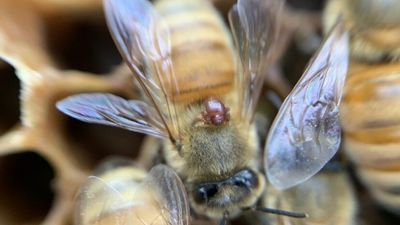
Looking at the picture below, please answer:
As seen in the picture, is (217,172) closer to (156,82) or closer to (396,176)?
(156,82)

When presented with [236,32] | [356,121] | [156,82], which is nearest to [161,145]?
[156,82]

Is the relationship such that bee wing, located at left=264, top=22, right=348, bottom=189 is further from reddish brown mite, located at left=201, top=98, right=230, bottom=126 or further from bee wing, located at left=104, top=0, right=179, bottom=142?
bee wing, located at left=104, top=0, right=179, bottom=142

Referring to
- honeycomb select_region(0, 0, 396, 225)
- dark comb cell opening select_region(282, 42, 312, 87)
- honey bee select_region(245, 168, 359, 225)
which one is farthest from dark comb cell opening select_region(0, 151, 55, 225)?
dark comb cell opening select_region(282, 42, 312, 87)

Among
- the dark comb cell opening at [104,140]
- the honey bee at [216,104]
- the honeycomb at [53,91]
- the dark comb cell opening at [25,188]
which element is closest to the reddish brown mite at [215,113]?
the honey bee at [216,104]

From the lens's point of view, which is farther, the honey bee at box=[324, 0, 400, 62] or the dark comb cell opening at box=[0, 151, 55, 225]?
the dark comb cell opening at box=[0, 151, 55, 225]

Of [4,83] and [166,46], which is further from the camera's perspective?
[4,83]

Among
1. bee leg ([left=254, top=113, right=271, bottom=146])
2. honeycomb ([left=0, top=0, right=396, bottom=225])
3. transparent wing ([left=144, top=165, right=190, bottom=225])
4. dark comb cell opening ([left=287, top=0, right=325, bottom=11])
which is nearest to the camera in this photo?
transparent wing ([left=144, top=165, right=190, bottom=225])
